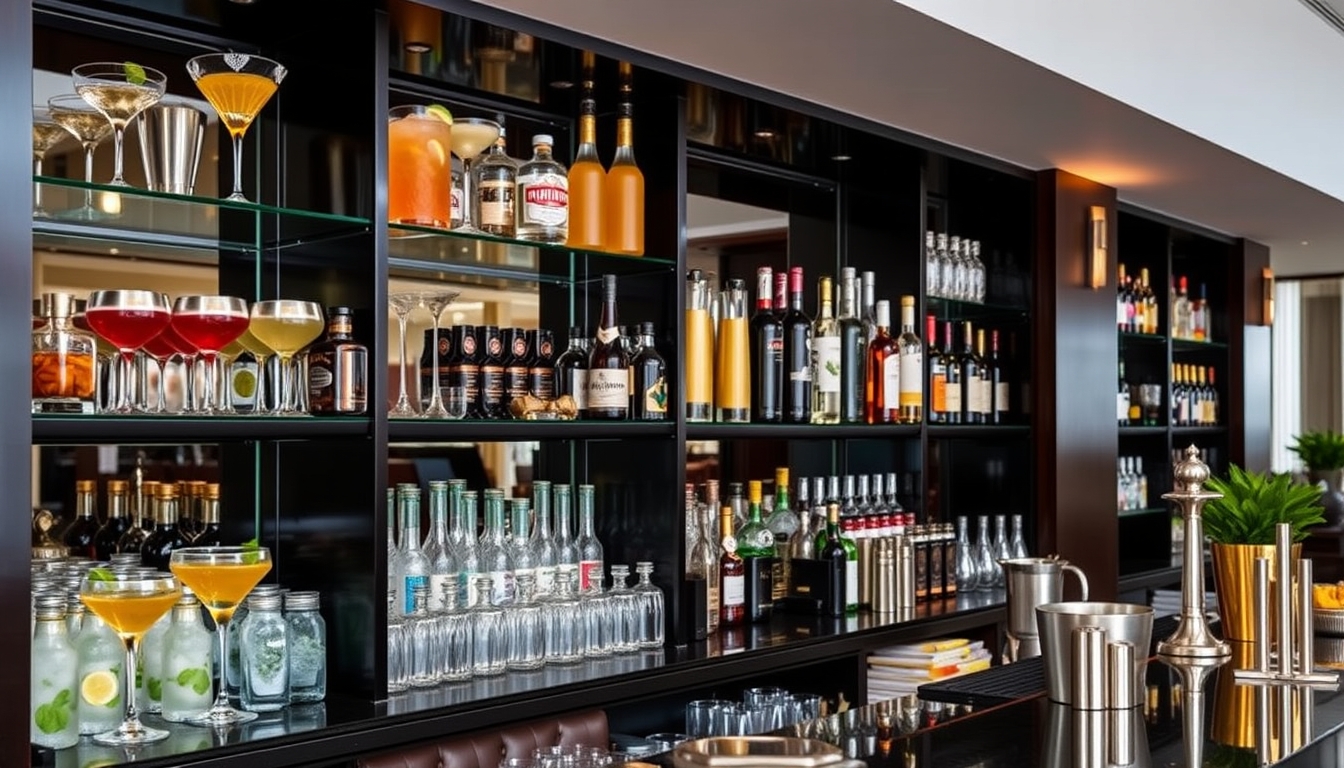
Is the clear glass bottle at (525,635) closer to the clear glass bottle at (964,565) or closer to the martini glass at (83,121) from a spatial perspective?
the martini glass at (83,121)

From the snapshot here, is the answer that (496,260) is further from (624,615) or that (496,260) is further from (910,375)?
(910,375)

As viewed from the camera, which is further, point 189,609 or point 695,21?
point 695,21

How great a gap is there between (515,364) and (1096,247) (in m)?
2.41

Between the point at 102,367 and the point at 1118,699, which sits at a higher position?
the point at 102,367

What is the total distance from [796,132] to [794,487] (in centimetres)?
109

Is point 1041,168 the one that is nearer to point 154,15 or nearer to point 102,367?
point 154,15

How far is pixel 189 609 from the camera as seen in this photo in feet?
7.64

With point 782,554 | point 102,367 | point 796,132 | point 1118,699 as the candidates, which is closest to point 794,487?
point 782,554

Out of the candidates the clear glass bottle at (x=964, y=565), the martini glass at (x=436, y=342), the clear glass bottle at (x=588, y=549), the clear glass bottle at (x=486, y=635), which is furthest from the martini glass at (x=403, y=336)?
the clear glass bottle at (x=964, y=565)

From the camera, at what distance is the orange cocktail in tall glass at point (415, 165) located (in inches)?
104

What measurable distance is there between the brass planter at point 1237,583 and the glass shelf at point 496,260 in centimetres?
139

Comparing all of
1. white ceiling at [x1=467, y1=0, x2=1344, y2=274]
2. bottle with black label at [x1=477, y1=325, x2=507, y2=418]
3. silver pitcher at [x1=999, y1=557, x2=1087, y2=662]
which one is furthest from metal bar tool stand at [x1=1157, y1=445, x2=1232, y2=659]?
bottle with black label at [x1=477, y1=325, x2=507, y2=418]

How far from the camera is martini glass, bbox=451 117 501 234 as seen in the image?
9.25 feet

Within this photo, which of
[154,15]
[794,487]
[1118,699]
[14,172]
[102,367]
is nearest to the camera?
[14,172]
